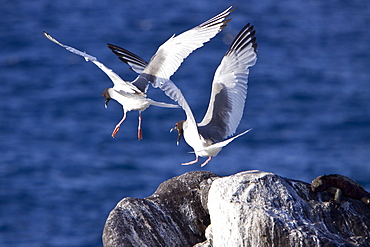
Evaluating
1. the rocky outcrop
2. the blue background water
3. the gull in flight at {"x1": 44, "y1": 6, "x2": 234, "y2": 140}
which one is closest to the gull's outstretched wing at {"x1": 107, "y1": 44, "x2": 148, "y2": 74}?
the gull in flight at {"x1": 44, "y1": 6, "x2": 234, "y2": 140}

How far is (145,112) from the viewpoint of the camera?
2570 centimetres

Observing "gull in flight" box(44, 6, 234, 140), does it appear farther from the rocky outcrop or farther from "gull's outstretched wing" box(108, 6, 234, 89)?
the rocky outcrop

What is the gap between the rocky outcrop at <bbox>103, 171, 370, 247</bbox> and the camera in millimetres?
6656

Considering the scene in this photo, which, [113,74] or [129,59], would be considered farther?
[129,59]

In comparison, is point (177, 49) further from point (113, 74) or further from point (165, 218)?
point (165, 218)

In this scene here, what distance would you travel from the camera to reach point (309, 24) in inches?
1388

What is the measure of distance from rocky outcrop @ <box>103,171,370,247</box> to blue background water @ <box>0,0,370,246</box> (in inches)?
474

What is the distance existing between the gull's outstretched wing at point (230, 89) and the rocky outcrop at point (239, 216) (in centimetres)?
93

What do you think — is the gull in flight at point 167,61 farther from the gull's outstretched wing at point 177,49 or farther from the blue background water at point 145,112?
the blue background water at point 145,112

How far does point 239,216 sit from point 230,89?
10.0 ft

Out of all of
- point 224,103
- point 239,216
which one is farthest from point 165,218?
point 224,103

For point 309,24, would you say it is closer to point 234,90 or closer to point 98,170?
point 98,170

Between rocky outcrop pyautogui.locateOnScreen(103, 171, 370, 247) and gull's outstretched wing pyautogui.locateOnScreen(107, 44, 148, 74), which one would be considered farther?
gull's outstretched wing pyautogui.locateOnScreen(107, 44, 148, 74)

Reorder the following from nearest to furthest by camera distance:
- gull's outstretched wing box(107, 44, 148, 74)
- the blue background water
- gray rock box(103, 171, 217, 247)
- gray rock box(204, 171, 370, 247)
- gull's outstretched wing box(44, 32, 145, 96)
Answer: gray rock box(204, 171, 370, 247)
gray rock box(103, 171, 217, 247)
gull's outstretched wing box(44, 32, 145, 96)
gull's outstretched wing box(107, 44, 148, 74)
the blue background water
